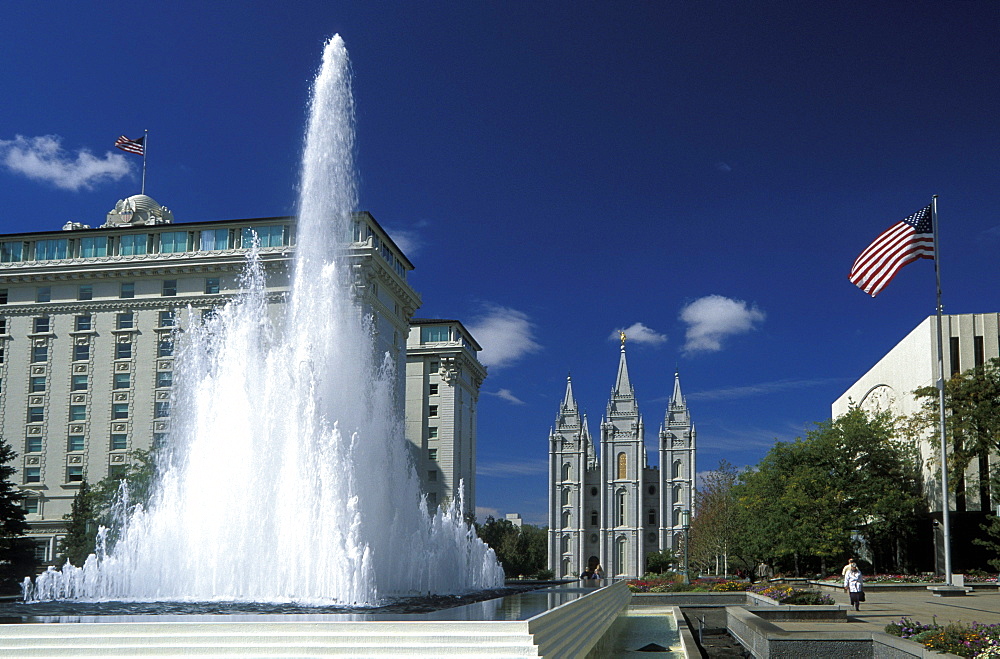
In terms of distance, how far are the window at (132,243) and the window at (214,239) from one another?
4.06 m

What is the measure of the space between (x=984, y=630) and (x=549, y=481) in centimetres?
13659

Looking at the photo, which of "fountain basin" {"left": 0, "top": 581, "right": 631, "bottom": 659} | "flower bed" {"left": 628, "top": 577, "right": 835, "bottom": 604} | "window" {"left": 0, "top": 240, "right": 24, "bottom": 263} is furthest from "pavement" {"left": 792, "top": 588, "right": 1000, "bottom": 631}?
"window" {"left": 0, "top": 240, "right": 24, "bottom": 263}

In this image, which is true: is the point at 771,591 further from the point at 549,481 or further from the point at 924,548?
the point at 549,481

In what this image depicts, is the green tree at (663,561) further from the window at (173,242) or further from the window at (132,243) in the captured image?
the window at (132,243)

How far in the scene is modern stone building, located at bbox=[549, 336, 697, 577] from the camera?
142 m

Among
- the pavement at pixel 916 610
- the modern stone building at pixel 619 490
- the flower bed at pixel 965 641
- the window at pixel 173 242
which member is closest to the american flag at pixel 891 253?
the pavement at pixel 916 610

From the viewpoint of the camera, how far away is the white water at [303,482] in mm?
19797

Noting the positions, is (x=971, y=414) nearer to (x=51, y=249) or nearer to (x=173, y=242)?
(x=173, y=242)

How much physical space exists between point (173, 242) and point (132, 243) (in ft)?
9.59

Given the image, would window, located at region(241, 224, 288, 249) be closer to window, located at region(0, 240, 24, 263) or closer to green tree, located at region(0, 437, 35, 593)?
window, located at region(0, 240, 24, 263)

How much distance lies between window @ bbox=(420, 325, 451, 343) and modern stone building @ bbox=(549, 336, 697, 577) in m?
63.0

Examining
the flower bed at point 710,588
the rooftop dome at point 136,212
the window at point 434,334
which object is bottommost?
the flower bed at point 710,588

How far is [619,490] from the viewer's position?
14588 cm

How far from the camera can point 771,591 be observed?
28.1 m
